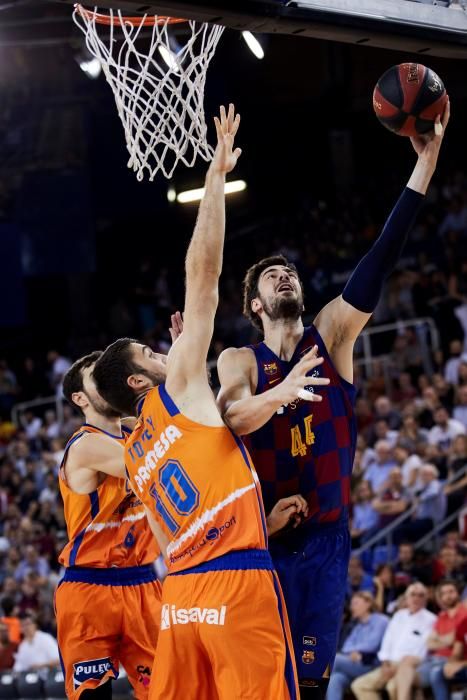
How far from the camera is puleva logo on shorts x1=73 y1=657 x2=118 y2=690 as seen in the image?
6086 millimetres

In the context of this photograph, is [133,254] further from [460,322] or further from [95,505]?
[95,505]

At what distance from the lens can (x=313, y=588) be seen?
5340 mm

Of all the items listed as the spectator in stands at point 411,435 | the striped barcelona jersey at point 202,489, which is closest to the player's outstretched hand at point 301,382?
the striped barcelona jersey at point 202,489

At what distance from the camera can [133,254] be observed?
24312mm

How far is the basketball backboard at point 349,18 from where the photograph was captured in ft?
15.4

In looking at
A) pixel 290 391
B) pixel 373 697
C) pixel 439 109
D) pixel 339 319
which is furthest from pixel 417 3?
pixel 373 697

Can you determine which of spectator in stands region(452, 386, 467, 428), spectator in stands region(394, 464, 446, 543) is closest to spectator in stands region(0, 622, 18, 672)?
spectator in stands region(394, 464, 446, 543)

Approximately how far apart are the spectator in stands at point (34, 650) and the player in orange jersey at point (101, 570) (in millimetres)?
6747

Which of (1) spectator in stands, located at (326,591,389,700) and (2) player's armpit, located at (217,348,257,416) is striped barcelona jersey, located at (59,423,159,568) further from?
(1) spectator in stands, located at (326,591,389,700)

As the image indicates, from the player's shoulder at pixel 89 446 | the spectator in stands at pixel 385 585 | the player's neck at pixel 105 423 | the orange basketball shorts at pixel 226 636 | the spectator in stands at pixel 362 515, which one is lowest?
the spectator in stands at pixel 385 585

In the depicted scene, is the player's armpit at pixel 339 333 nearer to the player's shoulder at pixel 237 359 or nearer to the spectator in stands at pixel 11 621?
the player's shoulder at pixel 237 359

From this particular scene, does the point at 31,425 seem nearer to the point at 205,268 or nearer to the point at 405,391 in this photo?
the point at 405,391

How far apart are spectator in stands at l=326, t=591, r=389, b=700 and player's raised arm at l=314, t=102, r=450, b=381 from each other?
226 inches

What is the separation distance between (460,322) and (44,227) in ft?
27.2
